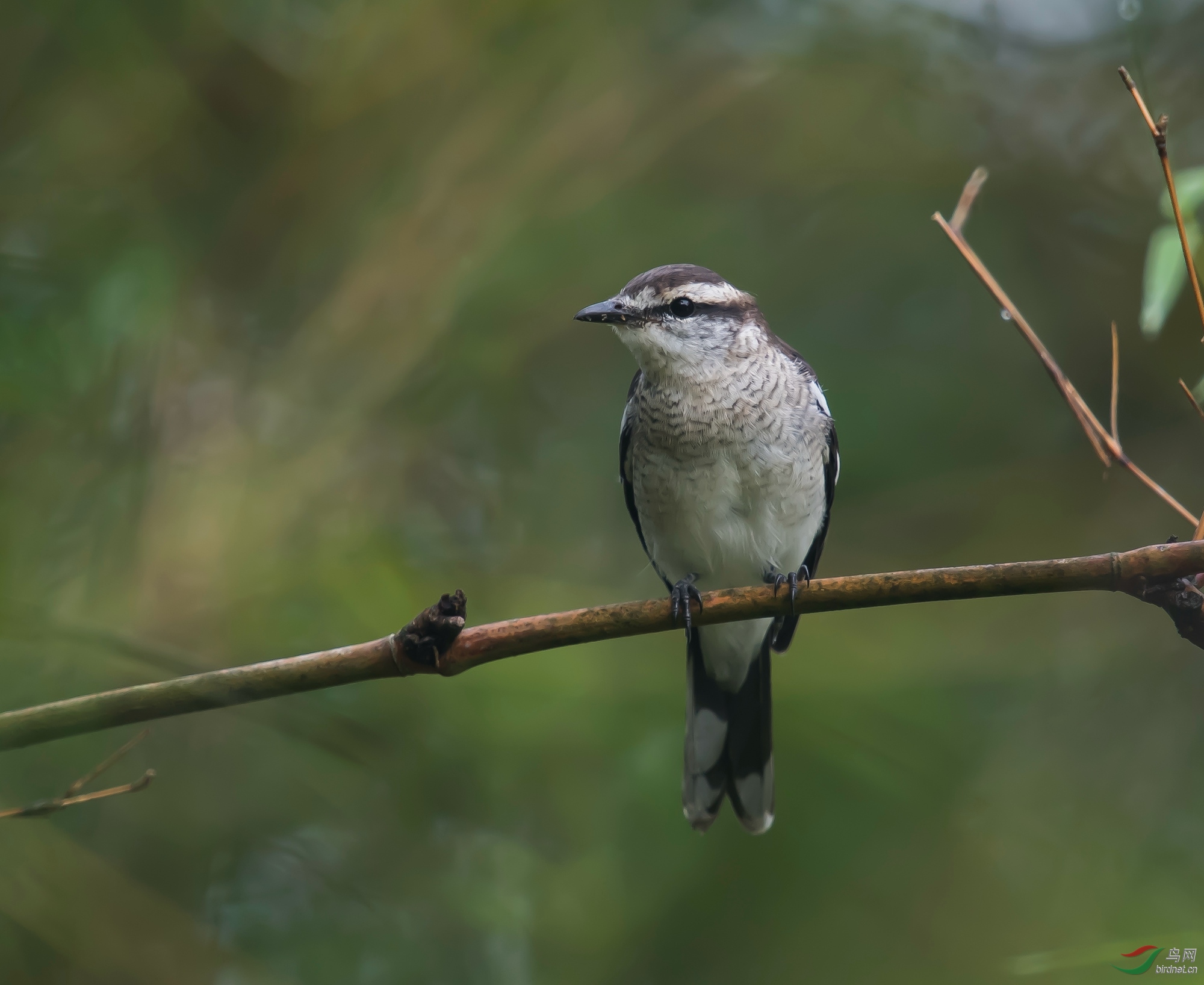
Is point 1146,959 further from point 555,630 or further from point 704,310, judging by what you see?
point 704,310

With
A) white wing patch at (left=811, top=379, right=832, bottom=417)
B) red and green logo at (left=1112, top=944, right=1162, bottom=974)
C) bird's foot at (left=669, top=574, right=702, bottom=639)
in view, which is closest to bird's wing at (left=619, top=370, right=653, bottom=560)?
bird's foot at (left=669, top=574, right=702, bottom=639)

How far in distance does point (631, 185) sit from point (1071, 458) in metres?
3.13

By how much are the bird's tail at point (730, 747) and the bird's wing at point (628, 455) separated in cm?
62

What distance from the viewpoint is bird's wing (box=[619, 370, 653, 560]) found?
4.46m

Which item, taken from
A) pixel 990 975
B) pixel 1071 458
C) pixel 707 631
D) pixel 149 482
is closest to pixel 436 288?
pixel 149 482

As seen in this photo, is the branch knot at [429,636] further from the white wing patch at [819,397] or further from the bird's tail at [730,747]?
the white wing patch at [819,397]

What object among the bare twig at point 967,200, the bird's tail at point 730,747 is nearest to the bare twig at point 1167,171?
the bare twig at point 967,200

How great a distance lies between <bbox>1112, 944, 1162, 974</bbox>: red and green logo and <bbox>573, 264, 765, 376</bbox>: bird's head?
2580 mm

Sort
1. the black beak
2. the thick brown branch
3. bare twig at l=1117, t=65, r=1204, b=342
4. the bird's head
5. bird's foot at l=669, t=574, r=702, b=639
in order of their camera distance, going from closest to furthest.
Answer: the thick brown branch, bare twig at l=1117, t=65, r=1204, b=342, bird's foot at l=669, t=574, r=702, b=639, the black beak, the bird's head

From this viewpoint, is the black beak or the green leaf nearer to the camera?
the green leaf

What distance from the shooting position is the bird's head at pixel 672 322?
13.6 feet

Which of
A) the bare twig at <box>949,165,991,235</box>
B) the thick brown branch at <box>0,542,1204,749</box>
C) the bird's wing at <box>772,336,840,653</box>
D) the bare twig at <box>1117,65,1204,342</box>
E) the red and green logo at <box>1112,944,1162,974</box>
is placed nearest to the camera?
the thick brown branch at <box>0,542,1204,749</box>

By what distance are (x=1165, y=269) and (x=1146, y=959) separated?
2278 mm

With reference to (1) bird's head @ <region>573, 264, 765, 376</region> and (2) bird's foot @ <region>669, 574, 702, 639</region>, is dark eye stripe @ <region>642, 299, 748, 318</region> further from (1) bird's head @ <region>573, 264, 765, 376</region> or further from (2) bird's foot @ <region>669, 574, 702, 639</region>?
(2) bird's foot @ <region>669, 574, 702, 639</region>
